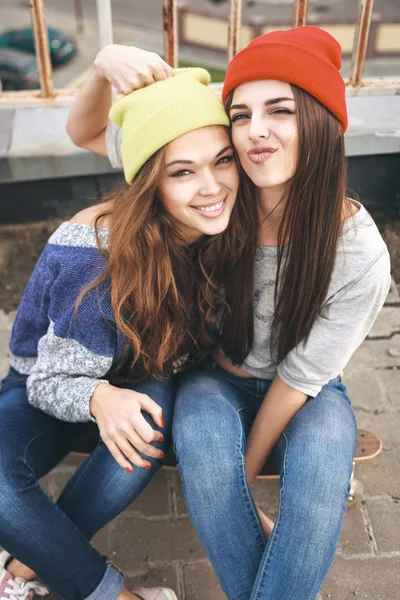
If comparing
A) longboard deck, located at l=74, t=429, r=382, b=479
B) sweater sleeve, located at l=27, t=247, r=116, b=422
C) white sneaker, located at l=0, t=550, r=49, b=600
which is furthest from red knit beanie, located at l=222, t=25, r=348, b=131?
white sneaker, located at l=0, t=550, r=49, b=600

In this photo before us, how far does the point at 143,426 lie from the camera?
70.7 inches

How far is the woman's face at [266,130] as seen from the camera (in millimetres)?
1665

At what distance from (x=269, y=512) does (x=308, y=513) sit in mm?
594

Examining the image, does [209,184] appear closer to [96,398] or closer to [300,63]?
[300,63]

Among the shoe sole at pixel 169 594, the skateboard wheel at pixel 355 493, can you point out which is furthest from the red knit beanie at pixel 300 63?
the shoe sole at pixel 169 594

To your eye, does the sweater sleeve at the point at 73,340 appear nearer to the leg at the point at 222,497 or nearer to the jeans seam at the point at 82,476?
the jeans seam at the point at 82,476

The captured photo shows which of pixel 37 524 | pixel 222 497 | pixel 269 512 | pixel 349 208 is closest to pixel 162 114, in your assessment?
pixel 349 208

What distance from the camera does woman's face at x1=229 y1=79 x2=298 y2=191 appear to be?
167 cm

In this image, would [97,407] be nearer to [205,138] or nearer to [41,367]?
[41,367]

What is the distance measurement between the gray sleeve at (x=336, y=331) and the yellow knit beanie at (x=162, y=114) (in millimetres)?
608

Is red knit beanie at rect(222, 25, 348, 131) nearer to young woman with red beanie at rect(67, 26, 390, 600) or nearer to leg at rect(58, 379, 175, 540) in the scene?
young woman with red beanie at rect(67, 26, 390, 600)

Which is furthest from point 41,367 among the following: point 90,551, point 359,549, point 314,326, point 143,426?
point 359,549

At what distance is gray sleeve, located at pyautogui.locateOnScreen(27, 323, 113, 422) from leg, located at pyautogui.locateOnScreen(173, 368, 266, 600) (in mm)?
296

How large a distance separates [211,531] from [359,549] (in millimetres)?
673
